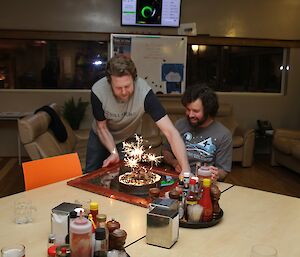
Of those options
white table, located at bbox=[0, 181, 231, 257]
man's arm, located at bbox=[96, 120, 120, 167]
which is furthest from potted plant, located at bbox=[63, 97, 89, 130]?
white table, located at bbox=[0, 181, 231, 257]

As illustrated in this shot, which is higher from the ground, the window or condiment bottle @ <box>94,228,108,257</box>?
the window

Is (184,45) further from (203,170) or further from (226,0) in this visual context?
(203,170)

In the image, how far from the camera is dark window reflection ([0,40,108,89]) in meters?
5.53

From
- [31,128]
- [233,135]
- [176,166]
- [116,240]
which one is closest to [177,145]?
[176,166]

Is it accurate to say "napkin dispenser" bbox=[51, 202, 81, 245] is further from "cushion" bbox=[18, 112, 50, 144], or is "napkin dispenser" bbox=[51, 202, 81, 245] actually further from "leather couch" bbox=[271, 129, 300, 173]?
"leather couch" bbox=[271, 129, 300, 173]

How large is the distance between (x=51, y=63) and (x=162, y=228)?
4707 millimetres

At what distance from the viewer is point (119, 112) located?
2475 mm

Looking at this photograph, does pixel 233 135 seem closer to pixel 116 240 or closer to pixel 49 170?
pixel 49 170

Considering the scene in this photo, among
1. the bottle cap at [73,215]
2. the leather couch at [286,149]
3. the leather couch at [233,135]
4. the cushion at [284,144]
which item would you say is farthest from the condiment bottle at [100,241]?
the cushion at [284,144]

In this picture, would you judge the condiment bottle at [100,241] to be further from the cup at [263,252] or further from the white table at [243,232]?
the cup at [263,252]

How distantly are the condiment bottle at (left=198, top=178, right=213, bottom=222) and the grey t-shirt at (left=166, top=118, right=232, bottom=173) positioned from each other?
74 centimetres

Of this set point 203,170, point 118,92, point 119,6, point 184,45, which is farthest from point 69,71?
point 203,170

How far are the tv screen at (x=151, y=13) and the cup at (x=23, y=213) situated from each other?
13.9ft

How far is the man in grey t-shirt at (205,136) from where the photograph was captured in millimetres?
2314
